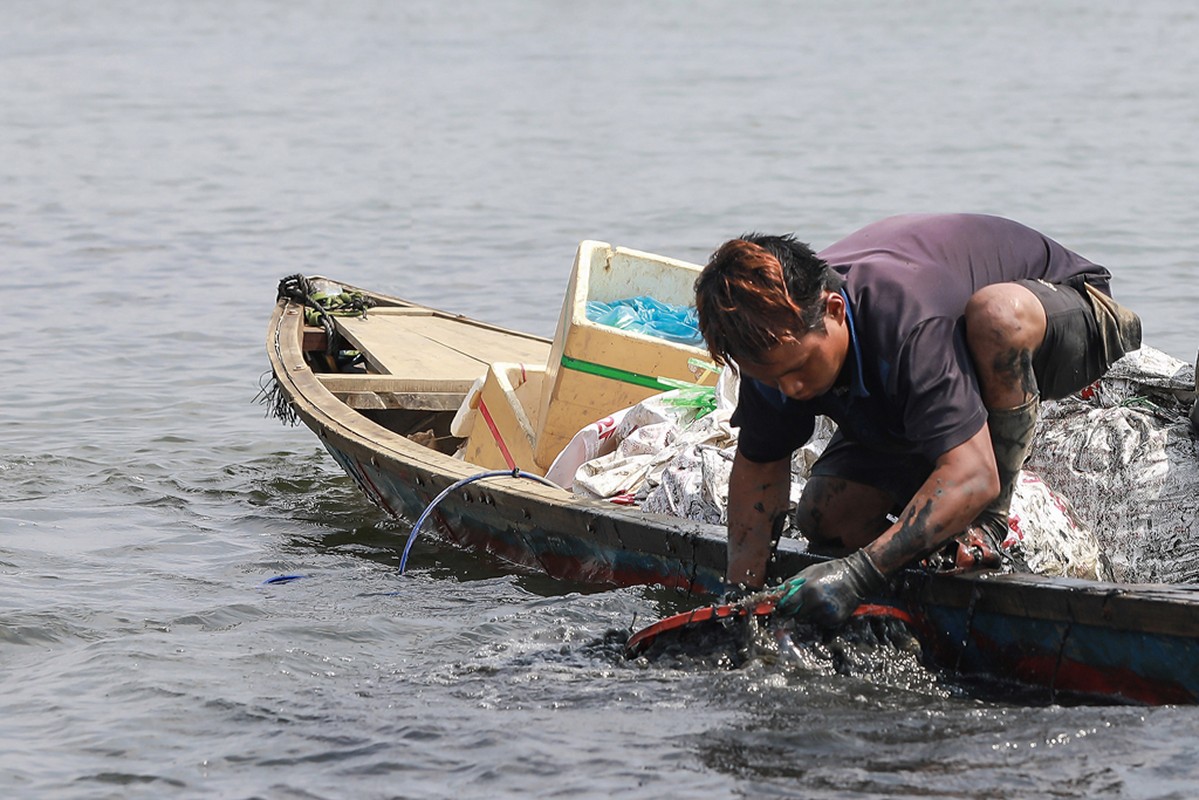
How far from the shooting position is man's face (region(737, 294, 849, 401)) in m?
3.65

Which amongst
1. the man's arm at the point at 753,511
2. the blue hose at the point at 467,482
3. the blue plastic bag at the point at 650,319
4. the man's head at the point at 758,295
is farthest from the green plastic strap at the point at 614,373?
the man's head at the point at 758,295

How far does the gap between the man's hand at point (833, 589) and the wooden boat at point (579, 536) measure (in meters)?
0.39

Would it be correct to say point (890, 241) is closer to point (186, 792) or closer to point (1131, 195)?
point (186, 792)

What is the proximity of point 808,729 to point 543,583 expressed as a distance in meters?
1.78

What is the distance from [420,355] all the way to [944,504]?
15.5 ft

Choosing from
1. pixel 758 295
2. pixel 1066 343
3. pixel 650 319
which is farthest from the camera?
pixel 650 319

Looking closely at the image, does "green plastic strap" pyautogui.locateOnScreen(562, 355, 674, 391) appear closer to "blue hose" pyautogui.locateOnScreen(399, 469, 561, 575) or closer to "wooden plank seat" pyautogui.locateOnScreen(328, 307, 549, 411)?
"blue hose" pyautogui.locateOnScreen(399, 469, 561, 575)

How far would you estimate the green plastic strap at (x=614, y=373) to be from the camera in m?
5.88

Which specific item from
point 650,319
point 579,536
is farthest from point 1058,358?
point 650,319

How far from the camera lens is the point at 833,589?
374 cm

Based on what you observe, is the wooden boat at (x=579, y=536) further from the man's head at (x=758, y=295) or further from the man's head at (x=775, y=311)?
the man's head at (x=758, y=295)

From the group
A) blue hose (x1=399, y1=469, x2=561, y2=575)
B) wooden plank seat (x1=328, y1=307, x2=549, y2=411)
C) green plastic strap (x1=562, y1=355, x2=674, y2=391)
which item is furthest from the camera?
wooden plank seat (x1=328, y1=307, x2=549, y2=411)

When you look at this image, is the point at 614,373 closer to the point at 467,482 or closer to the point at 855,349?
the point at 467,482

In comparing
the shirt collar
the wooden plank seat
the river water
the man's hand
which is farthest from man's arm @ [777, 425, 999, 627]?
the wooden plank seat
